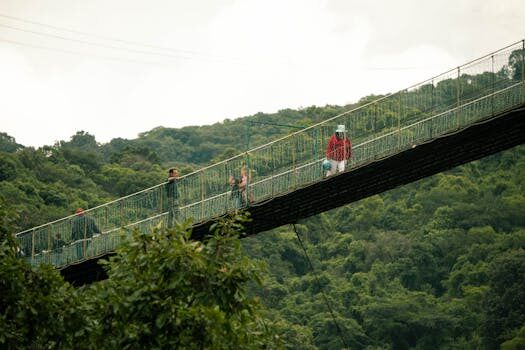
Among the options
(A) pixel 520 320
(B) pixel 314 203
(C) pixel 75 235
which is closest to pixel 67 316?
(B) pixel 314 203

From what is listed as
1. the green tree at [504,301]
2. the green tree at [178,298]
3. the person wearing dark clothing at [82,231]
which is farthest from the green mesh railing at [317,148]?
the green tree at [504,301]

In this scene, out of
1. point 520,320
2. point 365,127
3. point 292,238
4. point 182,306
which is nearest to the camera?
point 182,306

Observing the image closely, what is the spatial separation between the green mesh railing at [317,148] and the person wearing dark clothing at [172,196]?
128 mm

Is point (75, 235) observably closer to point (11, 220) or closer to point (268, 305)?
point (11, 220)

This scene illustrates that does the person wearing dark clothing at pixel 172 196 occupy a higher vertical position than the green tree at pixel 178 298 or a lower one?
higher

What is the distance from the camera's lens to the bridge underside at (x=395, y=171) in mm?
25062

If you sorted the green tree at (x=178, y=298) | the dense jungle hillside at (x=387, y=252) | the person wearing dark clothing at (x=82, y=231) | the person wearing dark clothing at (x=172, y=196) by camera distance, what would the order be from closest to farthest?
the green tree at (x=178, y=298) < the person wearing dark clothing at (x=172, y=196) < the person wearing dark clothing at (x=82, y=231) < the dense jungle hillside at (x=387, y=252)

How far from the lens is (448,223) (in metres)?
91.2

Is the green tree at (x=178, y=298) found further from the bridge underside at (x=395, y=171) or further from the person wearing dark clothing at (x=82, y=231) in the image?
the person wearing dark clothing at (x=82, y=231)

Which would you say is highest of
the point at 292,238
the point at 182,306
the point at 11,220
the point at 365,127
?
the point at 292,238

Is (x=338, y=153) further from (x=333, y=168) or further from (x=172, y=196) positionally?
(x=172, y=196)

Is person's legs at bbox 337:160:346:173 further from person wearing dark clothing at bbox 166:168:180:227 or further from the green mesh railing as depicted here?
person wearing dark clothing at bbox 166:168:180:227

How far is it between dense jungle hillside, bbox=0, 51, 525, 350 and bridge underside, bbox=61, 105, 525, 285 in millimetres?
41606

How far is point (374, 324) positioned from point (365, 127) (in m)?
54.5
